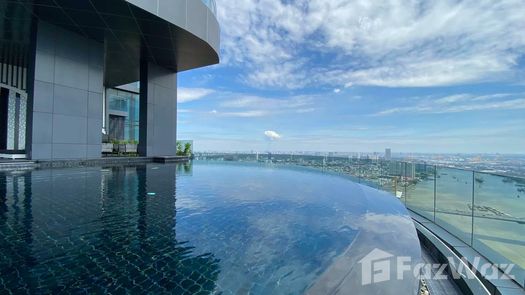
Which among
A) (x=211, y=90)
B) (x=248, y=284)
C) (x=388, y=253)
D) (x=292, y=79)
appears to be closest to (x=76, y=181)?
(x=248, y=284)

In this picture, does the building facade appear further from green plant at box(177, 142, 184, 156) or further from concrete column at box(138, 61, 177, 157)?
green plant at box(177, 142, 184, 156)

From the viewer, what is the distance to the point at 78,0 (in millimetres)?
6887

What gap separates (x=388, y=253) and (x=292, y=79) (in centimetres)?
1808

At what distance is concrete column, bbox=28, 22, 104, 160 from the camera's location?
8.05 m

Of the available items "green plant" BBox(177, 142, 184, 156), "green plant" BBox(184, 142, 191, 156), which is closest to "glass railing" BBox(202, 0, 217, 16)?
"green plant" BBox(177, 142, 184, 156)

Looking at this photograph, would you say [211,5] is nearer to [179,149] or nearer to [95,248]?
[179,149]

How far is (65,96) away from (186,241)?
28.2ft

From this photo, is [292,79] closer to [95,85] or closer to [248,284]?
[95,85]

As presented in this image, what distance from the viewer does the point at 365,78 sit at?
Result: 1670 cm

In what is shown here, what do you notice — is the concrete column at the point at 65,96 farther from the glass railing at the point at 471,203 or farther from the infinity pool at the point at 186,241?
the glass railing at the point at 471,203

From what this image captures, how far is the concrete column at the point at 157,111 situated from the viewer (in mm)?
11945

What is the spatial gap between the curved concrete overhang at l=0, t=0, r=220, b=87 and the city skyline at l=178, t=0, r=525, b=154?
2.06 m

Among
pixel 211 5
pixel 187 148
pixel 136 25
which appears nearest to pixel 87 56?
pixel 136 25

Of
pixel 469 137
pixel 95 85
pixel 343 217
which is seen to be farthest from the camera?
pixel 469 137
